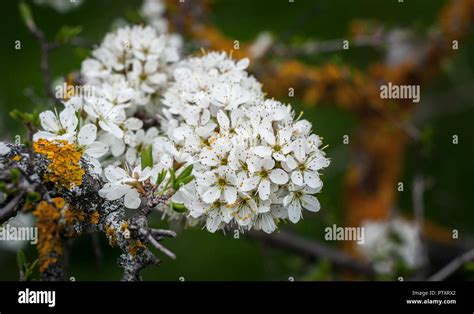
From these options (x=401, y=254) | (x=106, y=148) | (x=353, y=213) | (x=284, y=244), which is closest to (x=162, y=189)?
(x=106, y=148)

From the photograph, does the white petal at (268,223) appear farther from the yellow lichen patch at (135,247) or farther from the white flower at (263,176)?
the yellow lichen patch at (135,247)

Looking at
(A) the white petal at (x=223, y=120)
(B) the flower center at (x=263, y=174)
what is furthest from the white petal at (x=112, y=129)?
(B) the flower center at (x=263, y=174)

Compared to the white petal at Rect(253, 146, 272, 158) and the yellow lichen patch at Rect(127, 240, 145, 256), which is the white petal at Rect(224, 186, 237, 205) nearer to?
the white petal at Rect(253, 146, 272, 158)

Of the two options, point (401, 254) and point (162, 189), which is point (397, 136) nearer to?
point (401, 254)

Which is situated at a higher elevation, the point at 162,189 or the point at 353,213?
the point at 353,213

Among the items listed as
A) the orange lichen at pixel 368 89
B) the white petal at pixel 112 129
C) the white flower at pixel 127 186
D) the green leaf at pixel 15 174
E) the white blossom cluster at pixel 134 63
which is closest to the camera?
the green leaf at pixel 15 174

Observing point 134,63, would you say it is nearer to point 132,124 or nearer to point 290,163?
point 132,124

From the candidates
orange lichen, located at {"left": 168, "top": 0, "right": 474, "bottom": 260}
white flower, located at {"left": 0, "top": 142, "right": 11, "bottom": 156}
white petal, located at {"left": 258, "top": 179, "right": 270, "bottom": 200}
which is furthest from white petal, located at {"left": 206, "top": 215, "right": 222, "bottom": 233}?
orange lichen, located at {"left": 168, "top": 0, "right": 474, "bottom": 260}
